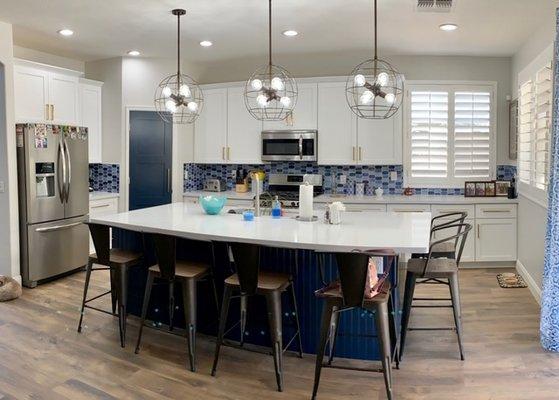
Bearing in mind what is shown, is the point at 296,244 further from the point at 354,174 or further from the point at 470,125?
the point at 470,125

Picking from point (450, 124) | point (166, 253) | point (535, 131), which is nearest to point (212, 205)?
point (166, 253)

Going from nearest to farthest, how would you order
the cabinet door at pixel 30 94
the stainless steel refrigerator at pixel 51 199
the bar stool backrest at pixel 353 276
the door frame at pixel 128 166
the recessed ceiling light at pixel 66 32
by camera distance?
the bar stool backrest at pixel 353 276
the stainless steel refrigerator at pixel 51 199
the recessed ceiling light at pixel 66 32
the cabinet door at pixel 30 94
the door frame at pixel 128 166

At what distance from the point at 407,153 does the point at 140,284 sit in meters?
3.70

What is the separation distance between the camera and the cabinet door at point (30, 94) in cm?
530

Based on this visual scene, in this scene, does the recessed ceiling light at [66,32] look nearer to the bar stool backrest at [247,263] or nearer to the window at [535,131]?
the bar stool backrest at [247,263]

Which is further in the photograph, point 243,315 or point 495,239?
point 495,239

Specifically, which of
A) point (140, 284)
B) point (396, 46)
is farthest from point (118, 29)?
point (396, 46)

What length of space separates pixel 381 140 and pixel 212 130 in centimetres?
224

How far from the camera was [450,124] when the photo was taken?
6250 mm

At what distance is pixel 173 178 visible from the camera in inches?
260

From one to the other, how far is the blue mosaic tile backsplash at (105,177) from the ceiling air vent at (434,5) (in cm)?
428

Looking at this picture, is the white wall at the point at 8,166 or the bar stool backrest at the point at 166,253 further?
the white wall at the point at 8,166

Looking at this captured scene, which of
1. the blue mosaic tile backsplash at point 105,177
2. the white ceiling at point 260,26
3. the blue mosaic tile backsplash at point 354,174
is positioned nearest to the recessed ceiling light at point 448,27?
the white ceiling at point 260,26

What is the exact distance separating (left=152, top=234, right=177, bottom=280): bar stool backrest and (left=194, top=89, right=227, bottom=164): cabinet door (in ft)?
11.4
